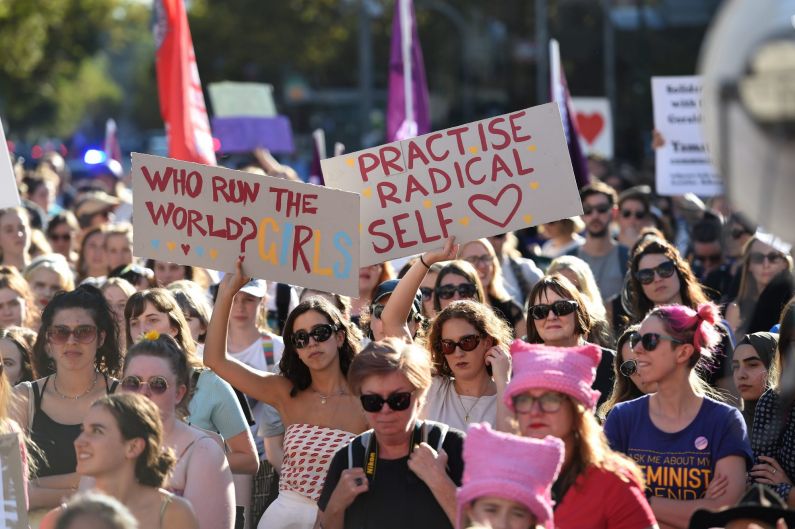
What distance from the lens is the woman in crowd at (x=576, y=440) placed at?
4.30 metres

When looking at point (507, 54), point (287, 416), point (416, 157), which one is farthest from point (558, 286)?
point (507, 54)

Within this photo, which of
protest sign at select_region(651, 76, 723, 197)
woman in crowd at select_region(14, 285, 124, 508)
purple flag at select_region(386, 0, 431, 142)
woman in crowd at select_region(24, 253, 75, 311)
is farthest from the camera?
purple flag at select_region(386, 0, 431, 142)

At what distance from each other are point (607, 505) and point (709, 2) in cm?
4014

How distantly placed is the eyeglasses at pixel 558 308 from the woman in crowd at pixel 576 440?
6.12 ft

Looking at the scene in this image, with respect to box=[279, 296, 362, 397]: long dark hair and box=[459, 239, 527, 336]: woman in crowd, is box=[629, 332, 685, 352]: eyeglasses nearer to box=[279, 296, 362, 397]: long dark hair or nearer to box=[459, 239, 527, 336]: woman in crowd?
box=[279, 296, 362, 397]: long dark hair

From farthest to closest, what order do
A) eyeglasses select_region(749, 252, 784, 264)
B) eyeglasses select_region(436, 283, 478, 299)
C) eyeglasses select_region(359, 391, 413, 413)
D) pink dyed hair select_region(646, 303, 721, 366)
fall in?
eyeglasses select_region(749, 252, 784, 264)
eyeglasses select_region(436, 283, 478, 299)
pink dyed hair select_region(646, 303, 721, 366)
eyeglasses select_region(359, 391, 413, 413)

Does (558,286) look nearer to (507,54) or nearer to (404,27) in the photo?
(404,27)

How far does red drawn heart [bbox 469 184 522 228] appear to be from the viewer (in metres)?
6.12

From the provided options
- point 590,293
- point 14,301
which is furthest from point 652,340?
point 14,301

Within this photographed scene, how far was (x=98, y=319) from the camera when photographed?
6047 mm

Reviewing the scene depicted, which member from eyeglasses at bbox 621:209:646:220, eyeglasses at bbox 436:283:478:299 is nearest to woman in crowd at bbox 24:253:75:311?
eyeglasses at bbox 436:283:478:299

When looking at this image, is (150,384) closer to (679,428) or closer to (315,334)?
(315,334)

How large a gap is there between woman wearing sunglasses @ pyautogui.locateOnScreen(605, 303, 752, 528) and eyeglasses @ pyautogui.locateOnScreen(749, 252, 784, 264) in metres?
2.76

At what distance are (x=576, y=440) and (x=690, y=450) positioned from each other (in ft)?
2.57
